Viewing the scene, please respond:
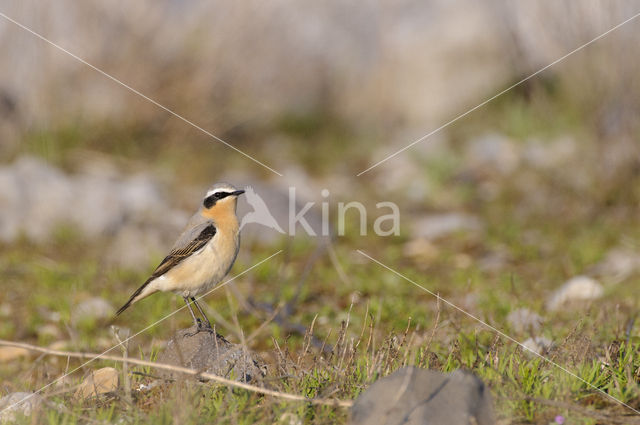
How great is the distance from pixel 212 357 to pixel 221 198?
108cm

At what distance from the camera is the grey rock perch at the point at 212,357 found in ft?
12.4

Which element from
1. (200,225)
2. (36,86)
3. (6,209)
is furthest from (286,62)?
(200,225)

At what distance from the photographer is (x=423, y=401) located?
313 centimetres

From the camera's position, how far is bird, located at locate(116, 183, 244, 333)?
14.8 feet

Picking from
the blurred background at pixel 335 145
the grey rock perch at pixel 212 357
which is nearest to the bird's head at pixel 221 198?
the grey rock perch at pixel 212 357

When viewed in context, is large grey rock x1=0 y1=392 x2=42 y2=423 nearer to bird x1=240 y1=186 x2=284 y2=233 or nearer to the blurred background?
the blurred background

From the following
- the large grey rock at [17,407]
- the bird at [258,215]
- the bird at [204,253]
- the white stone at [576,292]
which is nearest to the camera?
the large grey rock at [17,407]

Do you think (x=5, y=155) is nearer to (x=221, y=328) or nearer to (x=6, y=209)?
(x=6, y=209)

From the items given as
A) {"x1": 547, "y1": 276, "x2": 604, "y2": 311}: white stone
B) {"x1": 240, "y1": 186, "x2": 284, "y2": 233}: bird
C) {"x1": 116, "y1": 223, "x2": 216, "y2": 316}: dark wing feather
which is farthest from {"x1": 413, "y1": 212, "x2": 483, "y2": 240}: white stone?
{"x1": 116, "y1": 223, "x2": 216, "y2": 316}: dark wing feather

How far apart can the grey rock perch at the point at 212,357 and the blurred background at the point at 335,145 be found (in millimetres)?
1529

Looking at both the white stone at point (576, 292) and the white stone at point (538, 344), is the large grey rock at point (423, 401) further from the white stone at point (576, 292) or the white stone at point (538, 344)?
the white stone at point (576, 292)

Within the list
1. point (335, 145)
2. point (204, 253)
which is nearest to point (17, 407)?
point (204, 253)

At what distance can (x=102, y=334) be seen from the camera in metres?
5.83

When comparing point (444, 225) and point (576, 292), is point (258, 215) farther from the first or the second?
point (576, 292)
